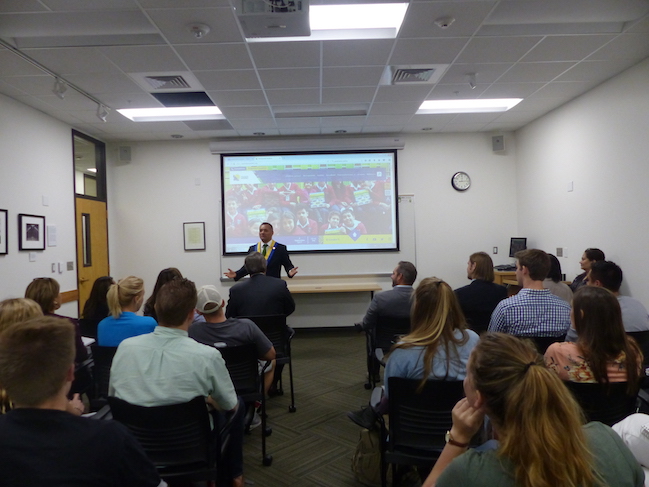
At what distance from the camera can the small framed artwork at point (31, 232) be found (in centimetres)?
477

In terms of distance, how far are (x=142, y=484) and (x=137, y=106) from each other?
4.95 metres

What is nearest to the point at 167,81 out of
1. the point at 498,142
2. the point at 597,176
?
the point at 597,176

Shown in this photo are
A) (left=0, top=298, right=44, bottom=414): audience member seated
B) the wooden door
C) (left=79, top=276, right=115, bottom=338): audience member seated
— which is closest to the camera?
(left=0, top=298, right=44, bottom=414): audience member seated

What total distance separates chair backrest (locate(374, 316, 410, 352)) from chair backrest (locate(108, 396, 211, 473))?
178 cm

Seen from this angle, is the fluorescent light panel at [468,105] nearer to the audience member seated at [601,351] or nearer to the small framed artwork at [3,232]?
the audience member seated at [601,351]

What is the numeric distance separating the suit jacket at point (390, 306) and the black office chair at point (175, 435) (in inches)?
68.4

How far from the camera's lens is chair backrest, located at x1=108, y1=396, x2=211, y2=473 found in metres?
1.74

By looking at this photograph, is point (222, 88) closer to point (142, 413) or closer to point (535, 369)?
point (142, 413)

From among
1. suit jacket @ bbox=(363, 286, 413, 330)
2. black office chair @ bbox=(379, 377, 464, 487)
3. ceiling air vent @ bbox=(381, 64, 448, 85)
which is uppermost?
ceiling air vent @ bbox=(381, 64, 448, 85)

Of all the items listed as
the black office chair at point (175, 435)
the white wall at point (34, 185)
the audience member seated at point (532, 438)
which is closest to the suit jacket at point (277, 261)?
the white wall at point (34, 185)

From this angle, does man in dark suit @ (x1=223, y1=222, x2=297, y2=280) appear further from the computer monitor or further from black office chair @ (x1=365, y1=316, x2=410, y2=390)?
the computer monitor

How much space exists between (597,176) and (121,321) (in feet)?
16.2

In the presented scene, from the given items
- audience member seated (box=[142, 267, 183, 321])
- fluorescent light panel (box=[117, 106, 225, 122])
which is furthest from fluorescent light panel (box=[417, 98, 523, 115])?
audience member seated (box=[142, 267, 183, 321])

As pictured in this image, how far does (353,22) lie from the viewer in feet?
11.4
